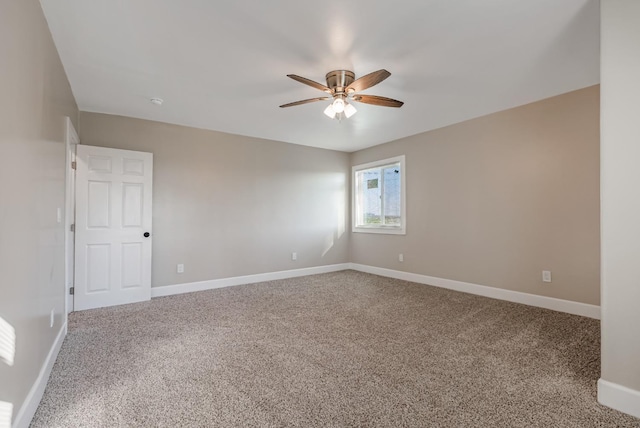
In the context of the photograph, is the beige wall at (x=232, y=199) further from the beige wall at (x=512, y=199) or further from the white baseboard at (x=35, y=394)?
the white baseboard at (x=35, y=394)

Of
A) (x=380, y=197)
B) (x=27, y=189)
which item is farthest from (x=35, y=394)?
(x=380, y=197)

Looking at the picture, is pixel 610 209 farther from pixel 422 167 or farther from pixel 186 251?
pixel 186 251

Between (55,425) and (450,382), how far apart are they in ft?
7.48

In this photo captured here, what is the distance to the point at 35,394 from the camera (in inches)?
70.1

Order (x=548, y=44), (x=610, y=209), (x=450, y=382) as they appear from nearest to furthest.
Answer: (x=610, y=209) → (x=450, y=382) → (x=548, y=44)

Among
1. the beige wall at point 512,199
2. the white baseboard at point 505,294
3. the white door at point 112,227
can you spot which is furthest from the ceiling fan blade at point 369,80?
the white baseboard at point 505,294

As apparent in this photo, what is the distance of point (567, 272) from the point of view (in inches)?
136

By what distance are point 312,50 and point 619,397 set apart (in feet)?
9.99

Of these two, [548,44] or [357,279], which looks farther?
[357,279]

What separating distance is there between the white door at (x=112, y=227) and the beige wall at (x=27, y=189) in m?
1.31

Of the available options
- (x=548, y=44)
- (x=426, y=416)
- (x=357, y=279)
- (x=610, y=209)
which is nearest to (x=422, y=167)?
(x=357, y=279)

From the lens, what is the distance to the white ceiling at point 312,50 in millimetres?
2072

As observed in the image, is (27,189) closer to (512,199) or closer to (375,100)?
(375,100)

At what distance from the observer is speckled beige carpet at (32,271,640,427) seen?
1715mm
